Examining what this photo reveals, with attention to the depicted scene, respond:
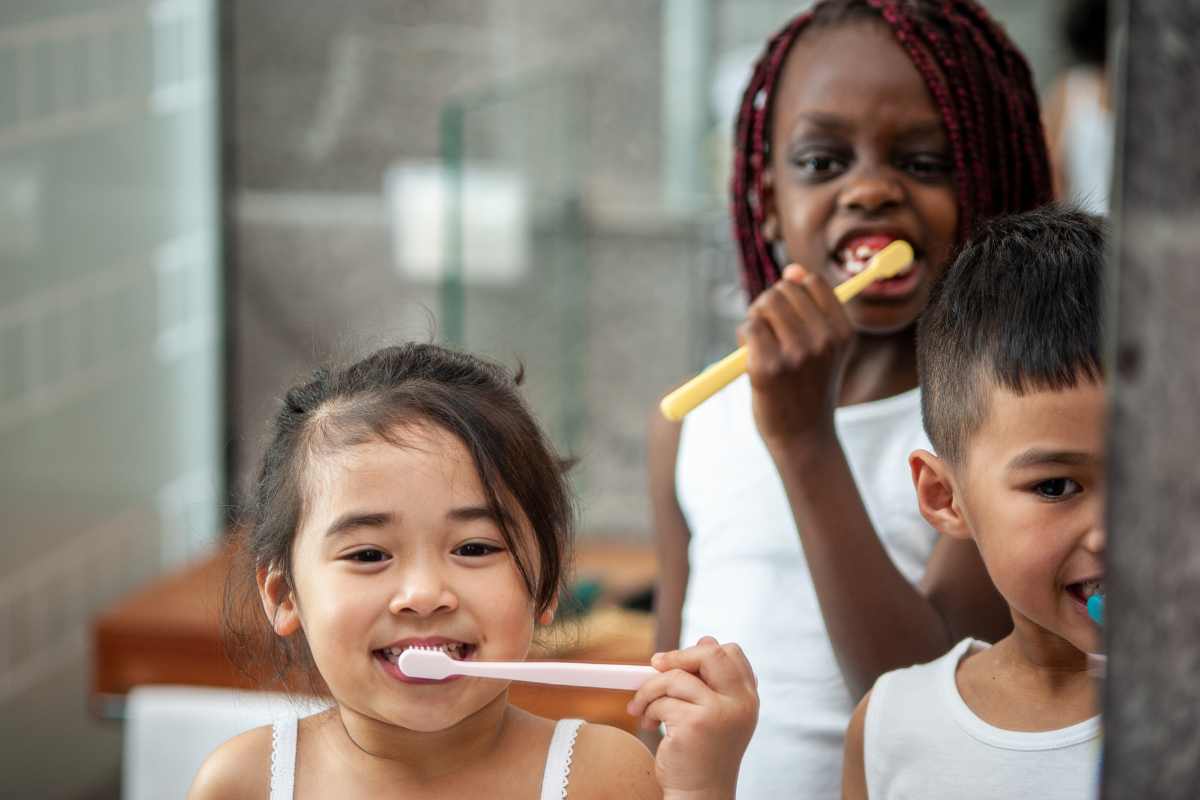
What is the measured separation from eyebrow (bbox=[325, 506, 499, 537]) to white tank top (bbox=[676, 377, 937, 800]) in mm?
242

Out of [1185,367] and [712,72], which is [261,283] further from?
[1185,367]

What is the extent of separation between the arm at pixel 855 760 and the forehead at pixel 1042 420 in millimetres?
159

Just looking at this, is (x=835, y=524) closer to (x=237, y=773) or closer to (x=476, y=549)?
(x=476, y=549)

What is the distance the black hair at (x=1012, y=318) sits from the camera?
63 centimetres

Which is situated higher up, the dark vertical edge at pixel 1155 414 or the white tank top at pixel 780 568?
the dark vertical edge at pixel 1155 414

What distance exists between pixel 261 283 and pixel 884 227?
1396 mm

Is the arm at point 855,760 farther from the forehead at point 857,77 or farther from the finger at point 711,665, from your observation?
the forehead at point 857,77

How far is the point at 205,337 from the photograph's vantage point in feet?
6.91

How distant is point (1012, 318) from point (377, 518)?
11.5 inches

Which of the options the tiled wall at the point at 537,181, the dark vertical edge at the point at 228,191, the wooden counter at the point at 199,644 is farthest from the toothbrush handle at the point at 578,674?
the dark vertical edge at the point at 228,191

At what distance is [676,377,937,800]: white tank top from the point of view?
33.5 inches

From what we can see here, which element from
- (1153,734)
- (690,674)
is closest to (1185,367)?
(1153,734)

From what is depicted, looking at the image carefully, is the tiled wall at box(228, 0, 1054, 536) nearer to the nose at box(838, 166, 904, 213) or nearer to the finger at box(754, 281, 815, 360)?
the nose at box(838, 166, 904, 213)

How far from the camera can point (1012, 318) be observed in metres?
0.66
